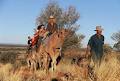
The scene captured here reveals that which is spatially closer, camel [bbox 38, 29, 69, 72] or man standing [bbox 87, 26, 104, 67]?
man standing [bbox 87, 26, 104, 67]

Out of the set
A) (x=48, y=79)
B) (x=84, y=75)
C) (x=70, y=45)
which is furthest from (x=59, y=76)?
(x=70, y=45)

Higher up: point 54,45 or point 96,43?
point 96,43

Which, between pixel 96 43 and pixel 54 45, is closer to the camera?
pixel 96 43

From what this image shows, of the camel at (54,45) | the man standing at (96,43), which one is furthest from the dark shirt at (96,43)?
the camel at (54,45)

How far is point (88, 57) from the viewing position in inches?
572

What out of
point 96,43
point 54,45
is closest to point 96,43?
point 96,43

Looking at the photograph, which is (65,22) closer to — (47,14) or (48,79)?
(47,14)

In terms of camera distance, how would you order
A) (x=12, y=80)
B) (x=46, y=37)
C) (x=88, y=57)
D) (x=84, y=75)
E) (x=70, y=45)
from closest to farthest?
1. (x=84, y=75)
2. (x=12, y=80)
3. (x=88, y=57)
4. (x=46, y=37)
5. (x=70, y=45)

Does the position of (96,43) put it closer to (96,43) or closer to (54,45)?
(96,43)

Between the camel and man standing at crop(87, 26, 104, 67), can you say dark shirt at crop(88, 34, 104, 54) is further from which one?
the camel

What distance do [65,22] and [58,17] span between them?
0.87m

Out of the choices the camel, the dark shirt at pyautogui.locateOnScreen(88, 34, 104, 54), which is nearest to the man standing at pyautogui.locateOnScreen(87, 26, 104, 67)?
the dark shirt at pyautogui.locateOnScreen(88, 34, 104, 54)

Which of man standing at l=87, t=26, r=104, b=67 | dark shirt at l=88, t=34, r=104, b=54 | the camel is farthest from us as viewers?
the camel

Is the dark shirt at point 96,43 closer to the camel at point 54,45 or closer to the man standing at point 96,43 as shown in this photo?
the man standing at point 96,43
